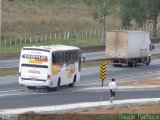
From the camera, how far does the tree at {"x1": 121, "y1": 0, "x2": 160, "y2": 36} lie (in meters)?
85.2

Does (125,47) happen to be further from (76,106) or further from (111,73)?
(76,106)

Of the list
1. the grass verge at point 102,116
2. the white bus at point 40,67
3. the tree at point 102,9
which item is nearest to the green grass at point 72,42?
the tree at point 102,9

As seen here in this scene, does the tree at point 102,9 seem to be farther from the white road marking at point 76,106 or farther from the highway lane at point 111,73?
the white road marking at point 76,106

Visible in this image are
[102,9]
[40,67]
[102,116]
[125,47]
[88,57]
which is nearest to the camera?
[102,116]

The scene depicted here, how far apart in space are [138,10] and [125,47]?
26894mm

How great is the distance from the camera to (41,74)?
40.8 meters

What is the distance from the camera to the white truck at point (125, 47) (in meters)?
60.4

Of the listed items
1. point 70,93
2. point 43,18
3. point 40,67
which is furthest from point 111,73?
point 43,18

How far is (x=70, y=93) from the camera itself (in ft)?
134

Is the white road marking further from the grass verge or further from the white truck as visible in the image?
the white truck

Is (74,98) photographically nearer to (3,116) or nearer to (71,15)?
(3,116)

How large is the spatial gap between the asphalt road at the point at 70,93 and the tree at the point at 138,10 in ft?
97.6

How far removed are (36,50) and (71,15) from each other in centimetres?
6003

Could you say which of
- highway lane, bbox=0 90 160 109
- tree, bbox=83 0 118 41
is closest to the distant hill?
tree, bbox=83 0 118 41
